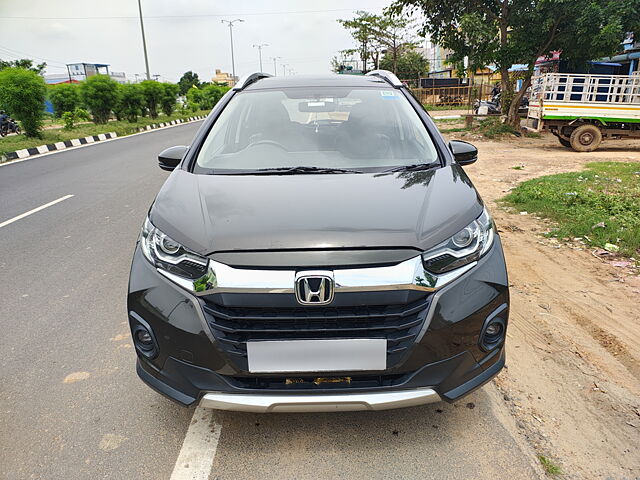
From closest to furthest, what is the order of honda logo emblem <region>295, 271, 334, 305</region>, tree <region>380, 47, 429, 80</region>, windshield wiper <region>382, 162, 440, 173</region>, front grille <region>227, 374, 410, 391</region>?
honda logo emblem <region>295, 271, 334, 305</region> < front grille <region>227, 374, 410, 391</region> < windshield wiper <region>382, 162, 440, 173</region> < tree <region>380, 47, 429, 80</region>

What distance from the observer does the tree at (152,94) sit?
27.5 m

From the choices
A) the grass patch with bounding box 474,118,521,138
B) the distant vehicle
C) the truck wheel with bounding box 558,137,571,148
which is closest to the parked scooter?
the grass patch with bounding box 474,118,521,138

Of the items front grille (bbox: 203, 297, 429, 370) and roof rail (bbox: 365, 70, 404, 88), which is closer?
front grille (bbox: 203, 297, 429, 370)

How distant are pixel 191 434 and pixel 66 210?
202 inches

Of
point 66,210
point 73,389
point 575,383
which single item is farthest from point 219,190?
point 66,210

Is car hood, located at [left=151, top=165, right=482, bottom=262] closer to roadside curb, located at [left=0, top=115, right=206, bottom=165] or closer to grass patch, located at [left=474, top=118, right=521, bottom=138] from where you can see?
roadside curb, located at [left=0, top=115, right=206, bottom=165]

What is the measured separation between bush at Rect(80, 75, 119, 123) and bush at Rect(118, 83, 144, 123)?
1218mm

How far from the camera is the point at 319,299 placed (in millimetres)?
1715

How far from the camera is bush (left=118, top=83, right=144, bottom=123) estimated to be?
2395 centimetres

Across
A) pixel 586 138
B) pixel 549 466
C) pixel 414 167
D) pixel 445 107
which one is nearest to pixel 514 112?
pixel 586 138

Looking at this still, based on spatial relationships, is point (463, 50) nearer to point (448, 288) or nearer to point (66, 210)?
point (66, 210)

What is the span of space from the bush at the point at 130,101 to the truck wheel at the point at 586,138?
67.0 ft

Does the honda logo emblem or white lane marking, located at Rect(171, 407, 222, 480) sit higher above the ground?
the honda logo emblem

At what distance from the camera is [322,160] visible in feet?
8.83
